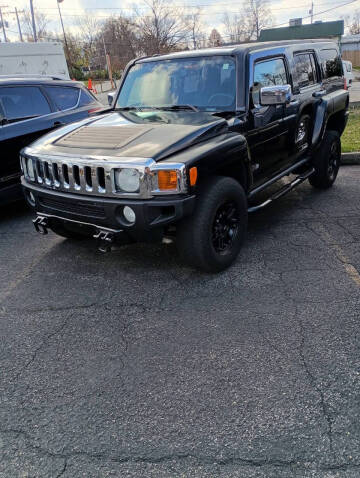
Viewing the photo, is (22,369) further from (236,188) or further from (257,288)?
(236,188)

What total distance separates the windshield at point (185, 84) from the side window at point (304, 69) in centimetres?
122

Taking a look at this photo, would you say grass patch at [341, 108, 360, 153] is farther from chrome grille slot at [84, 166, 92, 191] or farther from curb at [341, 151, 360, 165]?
chrome grille slot at [84, 166, 92, 191]

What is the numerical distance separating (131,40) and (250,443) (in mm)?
42744

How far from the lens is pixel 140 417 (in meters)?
2.17

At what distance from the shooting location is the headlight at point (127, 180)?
3.03m

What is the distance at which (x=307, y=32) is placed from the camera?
1703 inches

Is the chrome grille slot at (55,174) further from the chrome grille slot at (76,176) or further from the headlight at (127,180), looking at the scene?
the headlight at (127,180)

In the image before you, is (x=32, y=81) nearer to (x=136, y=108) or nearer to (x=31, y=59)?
(x=136, y=108)

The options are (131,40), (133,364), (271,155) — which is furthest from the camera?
(131,40)

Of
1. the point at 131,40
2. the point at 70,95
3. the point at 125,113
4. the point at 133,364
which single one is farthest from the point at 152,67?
the point at 131,40

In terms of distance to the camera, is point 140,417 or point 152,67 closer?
point 140,417

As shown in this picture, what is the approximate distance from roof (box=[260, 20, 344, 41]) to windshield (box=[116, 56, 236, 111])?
141 ft

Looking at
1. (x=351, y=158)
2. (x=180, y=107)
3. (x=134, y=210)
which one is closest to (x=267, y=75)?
(x=180, y=107)

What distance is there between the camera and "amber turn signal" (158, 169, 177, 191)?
9.87 feet
